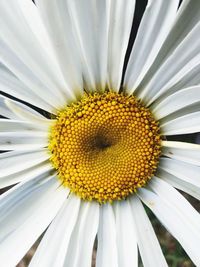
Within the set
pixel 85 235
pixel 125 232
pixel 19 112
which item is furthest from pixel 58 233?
pixel 19 112

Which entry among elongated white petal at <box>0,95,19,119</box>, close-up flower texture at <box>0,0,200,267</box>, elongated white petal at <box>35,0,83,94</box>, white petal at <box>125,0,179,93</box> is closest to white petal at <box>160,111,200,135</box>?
close-up flower texture at <box>0,0,200,267</box>

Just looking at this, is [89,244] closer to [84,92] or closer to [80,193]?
[80,193]

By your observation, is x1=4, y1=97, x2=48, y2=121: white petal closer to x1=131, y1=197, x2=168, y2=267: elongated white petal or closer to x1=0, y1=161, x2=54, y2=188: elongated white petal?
x1=0, y1=161, x2=54, y2=188: elongated white petal

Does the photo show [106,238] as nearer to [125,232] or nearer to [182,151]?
[125,232]

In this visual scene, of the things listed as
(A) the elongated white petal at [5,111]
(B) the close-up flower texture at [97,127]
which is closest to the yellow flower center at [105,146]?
(B) the close-up flower texture at [97,127]

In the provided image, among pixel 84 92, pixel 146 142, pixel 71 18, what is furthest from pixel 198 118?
pixel 71 18
